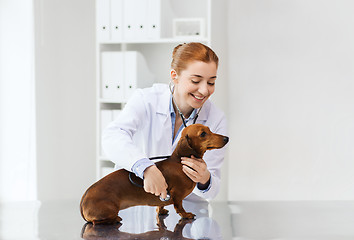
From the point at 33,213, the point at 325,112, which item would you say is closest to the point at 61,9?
the point at 325,112

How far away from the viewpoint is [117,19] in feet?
7.49

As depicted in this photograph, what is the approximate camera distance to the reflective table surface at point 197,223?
36.1 inches

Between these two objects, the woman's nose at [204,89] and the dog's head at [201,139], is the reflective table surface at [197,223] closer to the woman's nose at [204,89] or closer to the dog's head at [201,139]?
the dog's head at [201,139]

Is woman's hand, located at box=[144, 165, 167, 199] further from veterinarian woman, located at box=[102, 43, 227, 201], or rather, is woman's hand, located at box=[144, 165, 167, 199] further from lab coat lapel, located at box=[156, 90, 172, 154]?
lab coat lapel, located at box=[156, 90, 172, 154]

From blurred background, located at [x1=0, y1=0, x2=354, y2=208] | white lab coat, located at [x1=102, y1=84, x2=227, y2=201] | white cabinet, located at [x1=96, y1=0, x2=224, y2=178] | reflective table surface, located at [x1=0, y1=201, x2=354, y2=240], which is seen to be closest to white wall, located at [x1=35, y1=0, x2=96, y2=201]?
blurred background, located at [x1=0, y1=0, x2=354, y2=208]

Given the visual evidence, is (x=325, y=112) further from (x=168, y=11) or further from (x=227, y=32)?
(x=168, y=11)

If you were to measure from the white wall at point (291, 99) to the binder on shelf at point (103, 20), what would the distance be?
2.38 ft

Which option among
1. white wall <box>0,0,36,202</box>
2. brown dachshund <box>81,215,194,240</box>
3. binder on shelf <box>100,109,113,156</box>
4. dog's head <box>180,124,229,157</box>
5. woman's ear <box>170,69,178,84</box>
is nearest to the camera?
brown dachshund <box>81,215,194,240</box>

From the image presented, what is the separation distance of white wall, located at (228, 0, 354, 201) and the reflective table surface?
1217 mm

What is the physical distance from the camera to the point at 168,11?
2.37 m

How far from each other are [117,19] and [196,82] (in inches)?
53.3

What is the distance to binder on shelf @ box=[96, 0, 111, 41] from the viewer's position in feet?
7.53

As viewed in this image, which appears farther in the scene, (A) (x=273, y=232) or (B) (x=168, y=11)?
(B) (x=168, y=11)

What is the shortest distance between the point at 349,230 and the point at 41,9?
2.20 m
